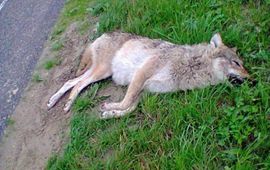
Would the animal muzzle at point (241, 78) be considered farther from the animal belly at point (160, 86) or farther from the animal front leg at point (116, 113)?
the animal front leg at point (116, 113)

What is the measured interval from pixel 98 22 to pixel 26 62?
1.17 metres

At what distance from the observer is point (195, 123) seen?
194 inches

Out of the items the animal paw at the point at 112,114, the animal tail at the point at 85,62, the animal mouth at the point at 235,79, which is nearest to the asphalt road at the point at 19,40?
the animal tail at the point at 85,62

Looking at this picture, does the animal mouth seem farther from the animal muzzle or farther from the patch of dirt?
the patch of dirt

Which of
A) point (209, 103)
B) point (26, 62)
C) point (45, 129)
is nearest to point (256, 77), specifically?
point (209, 103)

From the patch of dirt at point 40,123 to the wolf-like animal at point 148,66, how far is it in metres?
0.18

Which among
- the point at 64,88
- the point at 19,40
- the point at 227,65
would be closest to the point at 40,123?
the point at 64,88

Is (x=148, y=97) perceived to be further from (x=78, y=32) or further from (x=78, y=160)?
(x=78, y=32)

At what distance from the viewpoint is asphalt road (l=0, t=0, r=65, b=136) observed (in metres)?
6.36

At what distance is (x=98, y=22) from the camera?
692 centimetres

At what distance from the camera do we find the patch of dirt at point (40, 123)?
533 centimetres

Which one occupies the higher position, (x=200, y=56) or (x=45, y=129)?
(x=200, y=56)

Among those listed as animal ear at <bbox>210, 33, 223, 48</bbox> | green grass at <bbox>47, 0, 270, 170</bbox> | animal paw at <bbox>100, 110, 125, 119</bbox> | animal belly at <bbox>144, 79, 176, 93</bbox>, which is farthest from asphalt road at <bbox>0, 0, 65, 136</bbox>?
animal ear at <bbox>210, 33, 223, 48</bbox>

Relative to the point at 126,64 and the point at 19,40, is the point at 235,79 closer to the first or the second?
the point at 126,64
